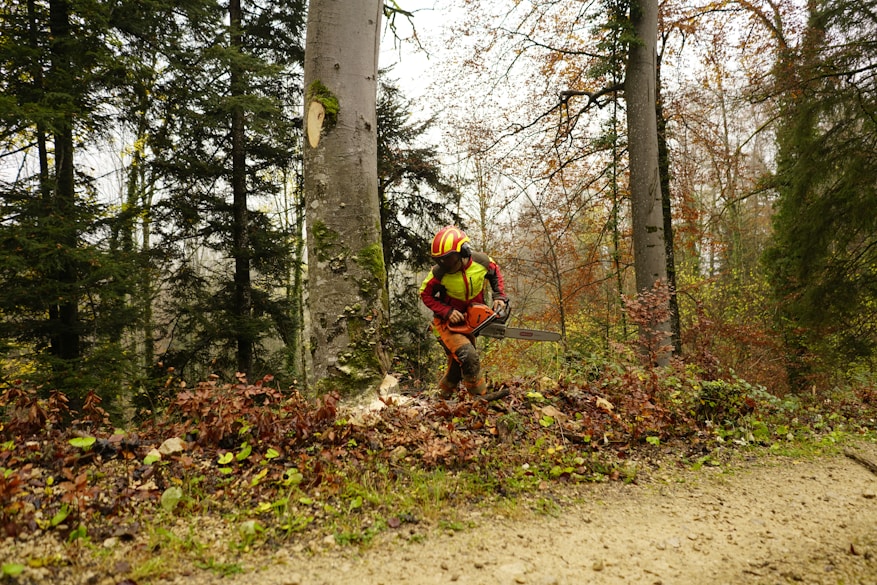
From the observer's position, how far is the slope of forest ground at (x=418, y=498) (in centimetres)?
207

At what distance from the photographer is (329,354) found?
393 centimetres

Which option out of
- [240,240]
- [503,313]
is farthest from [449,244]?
[240,240]

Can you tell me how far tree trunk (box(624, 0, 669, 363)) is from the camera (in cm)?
763

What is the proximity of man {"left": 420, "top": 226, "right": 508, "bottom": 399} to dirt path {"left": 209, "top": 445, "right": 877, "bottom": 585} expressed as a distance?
1870 mm

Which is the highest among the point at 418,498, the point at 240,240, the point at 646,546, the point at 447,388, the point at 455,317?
the point at 240,240

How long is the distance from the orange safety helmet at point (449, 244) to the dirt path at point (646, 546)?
250 centimetres

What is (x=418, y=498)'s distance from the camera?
2693 mm

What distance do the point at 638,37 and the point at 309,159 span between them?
670cm

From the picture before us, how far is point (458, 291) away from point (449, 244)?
59cm

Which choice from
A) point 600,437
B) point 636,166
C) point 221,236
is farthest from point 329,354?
point 221,236

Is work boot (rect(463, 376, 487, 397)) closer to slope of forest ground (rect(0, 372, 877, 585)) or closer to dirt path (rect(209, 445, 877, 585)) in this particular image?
slope of forest ground (rect(0, 372, 877, 585))

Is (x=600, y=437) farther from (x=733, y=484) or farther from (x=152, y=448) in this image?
(x=152, y=448)

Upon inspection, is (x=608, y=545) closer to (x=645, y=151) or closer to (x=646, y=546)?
(x=646, y=546)

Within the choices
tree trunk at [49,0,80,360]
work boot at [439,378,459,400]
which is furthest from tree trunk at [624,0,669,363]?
tree trunk at [49,0,80,360]
